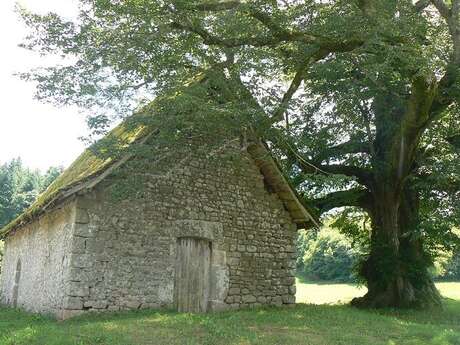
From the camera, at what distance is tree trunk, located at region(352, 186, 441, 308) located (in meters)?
15.2

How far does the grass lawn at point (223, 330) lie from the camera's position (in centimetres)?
795

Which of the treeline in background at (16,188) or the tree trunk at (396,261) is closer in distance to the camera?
the tree trunk at (396,261)

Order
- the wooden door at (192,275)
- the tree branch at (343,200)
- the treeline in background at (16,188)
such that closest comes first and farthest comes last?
the wooden door at (192,275)
the tree branch at (343,200)
the treeline in background at (16,188)

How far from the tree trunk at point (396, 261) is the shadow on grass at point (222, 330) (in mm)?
3337

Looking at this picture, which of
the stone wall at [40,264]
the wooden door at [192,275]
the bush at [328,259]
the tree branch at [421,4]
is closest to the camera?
the tree branch at [421,4]

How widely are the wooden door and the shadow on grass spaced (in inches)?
55.3

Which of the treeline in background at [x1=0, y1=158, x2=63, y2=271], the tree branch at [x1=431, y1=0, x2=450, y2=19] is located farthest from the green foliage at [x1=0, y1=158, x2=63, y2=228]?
the tree branch at [x1=431, y1=0, x2=450, y2=19]

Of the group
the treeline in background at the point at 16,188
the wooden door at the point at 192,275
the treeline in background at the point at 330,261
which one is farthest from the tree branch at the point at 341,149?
the treeline in background at the point at 16,188

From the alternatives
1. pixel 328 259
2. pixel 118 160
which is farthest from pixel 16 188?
pixel 118 160

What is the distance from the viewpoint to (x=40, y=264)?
1349 cm

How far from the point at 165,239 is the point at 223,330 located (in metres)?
4.13

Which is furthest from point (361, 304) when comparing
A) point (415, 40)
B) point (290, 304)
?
point (415, 40)

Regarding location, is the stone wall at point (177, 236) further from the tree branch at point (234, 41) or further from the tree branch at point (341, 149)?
the tree branch at point (234, 41)

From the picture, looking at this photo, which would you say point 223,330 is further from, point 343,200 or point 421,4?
point 343,200
